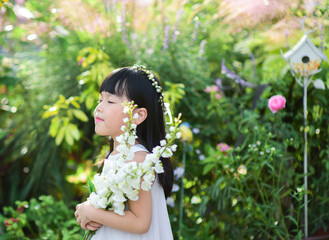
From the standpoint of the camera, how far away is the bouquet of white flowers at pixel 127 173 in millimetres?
1193

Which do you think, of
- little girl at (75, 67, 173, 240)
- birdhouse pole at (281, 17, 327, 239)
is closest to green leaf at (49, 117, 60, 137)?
little girl at (75, 67, 173, 240)

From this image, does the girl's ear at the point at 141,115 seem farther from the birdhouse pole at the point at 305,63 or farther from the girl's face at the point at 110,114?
the birdhouse pole at the point at 305,63

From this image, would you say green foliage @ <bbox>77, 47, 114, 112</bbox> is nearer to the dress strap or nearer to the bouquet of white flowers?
the dress strap

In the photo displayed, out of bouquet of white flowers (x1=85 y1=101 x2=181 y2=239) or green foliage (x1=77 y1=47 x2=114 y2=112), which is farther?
green foliage (x1=77 y1=47 x2=114 y2=112)

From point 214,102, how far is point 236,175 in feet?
2.11

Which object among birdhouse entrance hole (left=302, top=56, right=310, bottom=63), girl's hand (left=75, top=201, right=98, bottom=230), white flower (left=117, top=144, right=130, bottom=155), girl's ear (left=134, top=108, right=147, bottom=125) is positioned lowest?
girl's hand (left=75, top=201, right=98, bottom=230)

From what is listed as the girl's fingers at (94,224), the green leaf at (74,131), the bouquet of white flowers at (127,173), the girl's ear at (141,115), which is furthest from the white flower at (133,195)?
the green leaf at (74,131)

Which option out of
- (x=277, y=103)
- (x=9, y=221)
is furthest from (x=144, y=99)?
(x=9, y=221)

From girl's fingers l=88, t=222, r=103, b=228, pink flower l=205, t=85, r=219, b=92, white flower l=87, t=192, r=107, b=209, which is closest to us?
white flower l=87, t=192, r=107, b=209

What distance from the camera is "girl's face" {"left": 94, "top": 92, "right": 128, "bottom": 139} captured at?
1459mm

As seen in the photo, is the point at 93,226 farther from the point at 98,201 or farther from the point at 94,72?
the point at 94,72

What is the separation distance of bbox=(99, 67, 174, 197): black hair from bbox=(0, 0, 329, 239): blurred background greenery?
522 mm

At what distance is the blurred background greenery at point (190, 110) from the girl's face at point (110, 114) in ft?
1.86

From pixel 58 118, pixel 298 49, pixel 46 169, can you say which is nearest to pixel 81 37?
pixel 58 118
